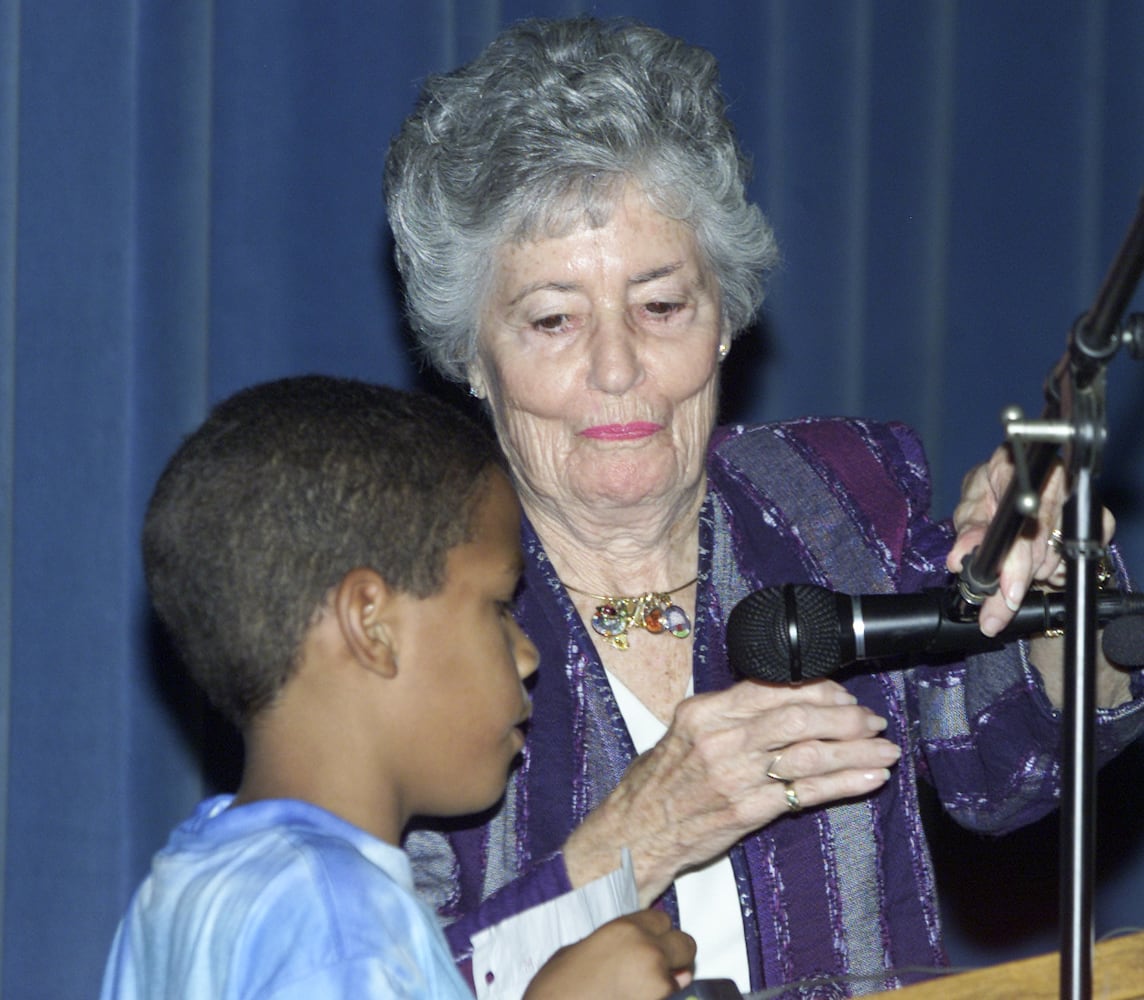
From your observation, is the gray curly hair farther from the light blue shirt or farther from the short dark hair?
the light blue shirt

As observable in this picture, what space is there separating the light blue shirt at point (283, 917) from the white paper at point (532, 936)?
0.80 ft

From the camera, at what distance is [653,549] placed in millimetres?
2074

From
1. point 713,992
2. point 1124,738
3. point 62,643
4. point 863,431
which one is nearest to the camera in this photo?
point 713,992

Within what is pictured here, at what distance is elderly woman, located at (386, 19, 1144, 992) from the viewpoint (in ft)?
5.98

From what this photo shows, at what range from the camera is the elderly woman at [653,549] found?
5.98 ft

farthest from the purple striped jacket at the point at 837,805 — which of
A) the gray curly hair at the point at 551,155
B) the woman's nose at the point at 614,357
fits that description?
the gray curly hair at the point at 551,155

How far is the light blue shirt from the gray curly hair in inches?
33.7

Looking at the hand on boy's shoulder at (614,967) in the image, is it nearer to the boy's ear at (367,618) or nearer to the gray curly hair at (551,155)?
the boy's ear at (367,618)

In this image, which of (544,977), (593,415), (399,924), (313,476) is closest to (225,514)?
(313,476)

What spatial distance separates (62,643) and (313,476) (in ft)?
3.59

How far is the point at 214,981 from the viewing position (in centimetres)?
120

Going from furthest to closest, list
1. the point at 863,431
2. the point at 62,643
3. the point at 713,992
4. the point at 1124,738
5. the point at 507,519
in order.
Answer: the point at 62,643 → the point at 863,431 → the point at 1124,738 → the point at 507,519 → the point at 713,992

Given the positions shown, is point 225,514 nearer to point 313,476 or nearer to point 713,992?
point 313,476

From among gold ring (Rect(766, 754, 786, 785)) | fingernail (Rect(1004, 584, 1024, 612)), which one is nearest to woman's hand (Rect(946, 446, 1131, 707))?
fingernail (Rect(1004, 584, 1024, 612))
